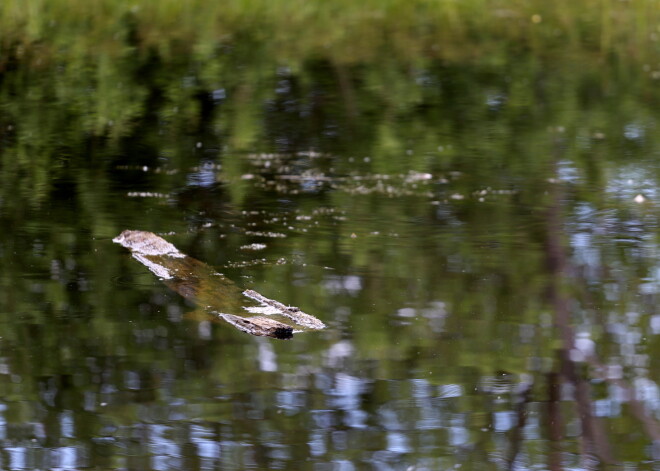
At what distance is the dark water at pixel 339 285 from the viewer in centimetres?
380

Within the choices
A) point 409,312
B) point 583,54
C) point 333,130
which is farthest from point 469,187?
point 583,54

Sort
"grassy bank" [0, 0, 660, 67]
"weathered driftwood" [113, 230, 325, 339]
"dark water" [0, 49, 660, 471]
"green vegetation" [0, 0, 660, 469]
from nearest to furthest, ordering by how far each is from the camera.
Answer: "dark water" [0, 49, 660, 471] < "green vegetation" [0, 0, 660, 469] < "weathered driftwood" [113, 230, 325, 339] < "grassy bank" [0, 0, 660, 67]

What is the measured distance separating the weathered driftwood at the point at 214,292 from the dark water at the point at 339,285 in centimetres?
8

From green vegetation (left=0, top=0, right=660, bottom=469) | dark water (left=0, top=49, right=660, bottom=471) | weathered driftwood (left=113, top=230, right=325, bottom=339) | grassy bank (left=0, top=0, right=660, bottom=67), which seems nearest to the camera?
dark water (left=0, top=49, right=660, bottom=471)

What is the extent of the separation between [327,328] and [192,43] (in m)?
9.58

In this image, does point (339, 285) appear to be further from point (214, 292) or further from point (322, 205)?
point (322, 205)

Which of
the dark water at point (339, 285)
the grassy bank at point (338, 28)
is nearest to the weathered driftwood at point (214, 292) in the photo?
the dark water at point (339, 285)

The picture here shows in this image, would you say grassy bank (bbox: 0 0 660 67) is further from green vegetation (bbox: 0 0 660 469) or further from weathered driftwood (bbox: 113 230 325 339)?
weathered driftwood (bbox: 113 230 325 339)

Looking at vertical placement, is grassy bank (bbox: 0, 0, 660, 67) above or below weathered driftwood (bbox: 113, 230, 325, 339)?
above

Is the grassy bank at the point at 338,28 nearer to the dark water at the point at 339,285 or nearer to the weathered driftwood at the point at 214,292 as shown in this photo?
the dark water at the point at 339,285

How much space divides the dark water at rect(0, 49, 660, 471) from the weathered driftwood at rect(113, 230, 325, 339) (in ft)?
0.27

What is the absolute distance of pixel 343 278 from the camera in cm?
558

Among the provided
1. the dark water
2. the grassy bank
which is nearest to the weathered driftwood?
the dark water

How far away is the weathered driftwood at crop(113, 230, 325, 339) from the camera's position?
4723mm
